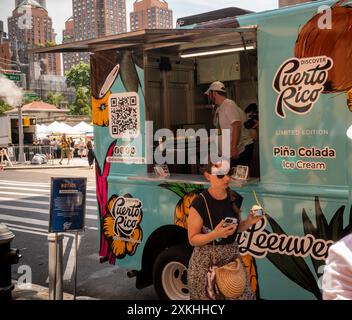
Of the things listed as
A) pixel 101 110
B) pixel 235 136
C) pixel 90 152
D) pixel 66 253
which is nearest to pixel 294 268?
pixel 235 136

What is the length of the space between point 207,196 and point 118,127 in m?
2.18

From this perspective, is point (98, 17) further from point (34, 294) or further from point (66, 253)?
point (66, 253)

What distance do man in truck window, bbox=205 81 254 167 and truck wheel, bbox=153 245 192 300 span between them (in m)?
1.20

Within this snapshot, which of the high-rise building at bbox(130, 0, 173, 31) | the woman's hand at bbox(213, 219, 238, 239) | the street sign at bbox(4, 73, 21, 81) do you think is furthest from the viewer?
the street sign at bbox(4, 73, 21, 81)

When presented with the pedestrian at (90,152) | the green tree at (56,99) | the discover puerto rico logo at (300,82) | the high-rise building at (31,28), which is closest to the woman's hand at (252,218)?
the discover puerto rico logo at (300,82)

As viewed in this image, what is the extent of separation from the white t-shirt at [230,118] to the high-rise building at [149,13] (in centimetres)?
143

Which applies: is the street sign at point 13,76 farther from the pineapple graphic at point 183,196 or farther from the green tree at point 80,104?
the green tree at point 80,104

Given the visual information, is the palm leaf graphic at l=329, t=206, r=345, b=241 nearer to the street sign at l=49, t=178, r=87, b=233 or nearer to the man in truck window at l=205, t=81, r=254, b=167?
the man in truck window at l=205, t=81, r=254, b=167

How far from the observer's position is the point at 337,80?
393 centimetres

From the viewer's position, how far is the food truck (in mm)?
4000

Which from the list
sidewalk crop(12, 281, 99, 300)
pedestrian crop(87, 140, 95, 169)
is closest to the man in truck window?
sidewalk crop(12, 281, 99, 300)
